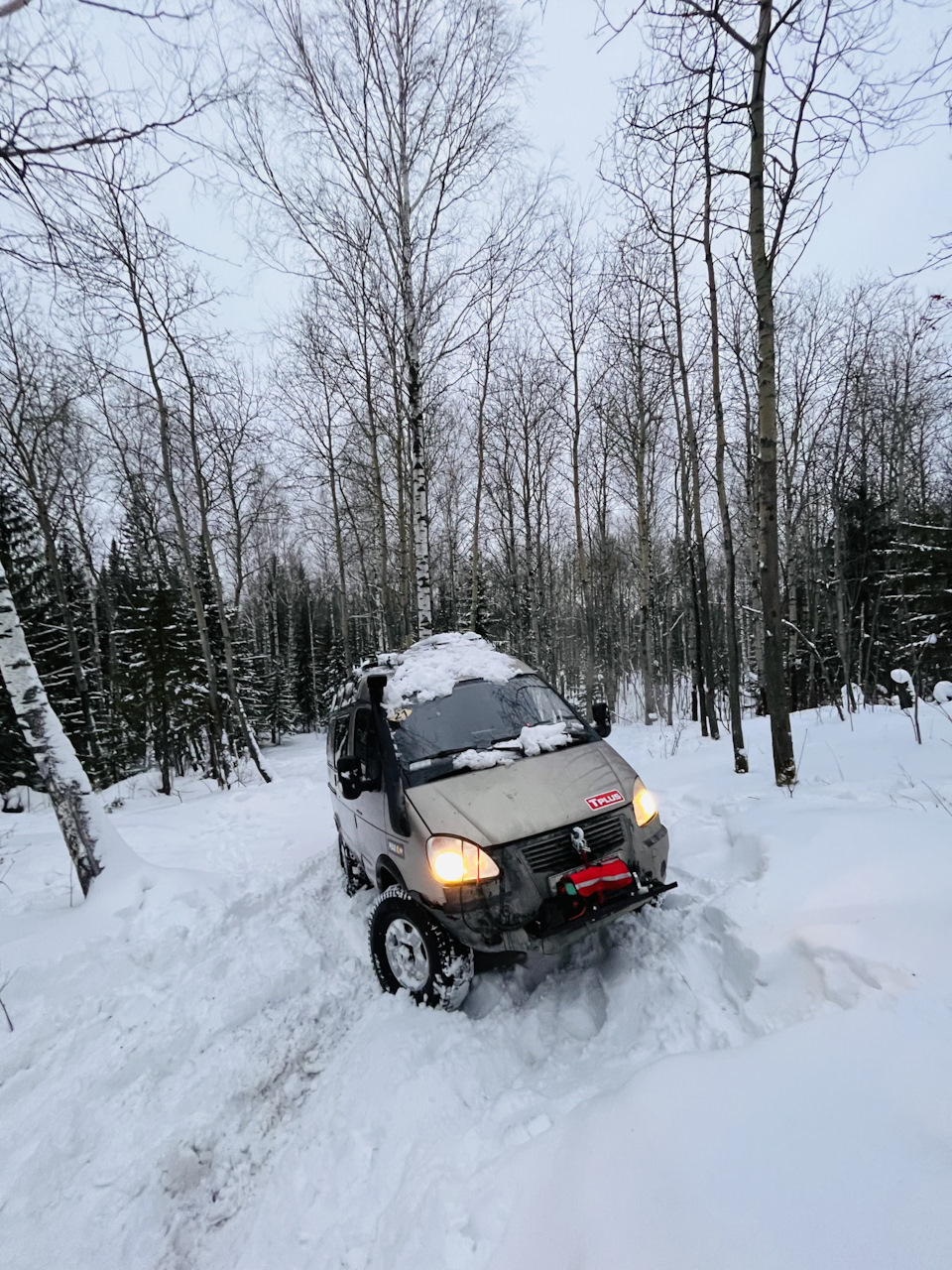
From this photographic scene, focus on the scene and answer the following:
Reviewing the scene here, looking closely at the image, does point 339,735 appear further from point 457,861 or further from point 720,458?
point 720,458

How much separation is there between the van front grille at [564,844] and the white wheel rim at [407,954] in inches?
34.2

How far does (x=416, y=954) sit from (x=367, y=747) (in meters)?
1.50

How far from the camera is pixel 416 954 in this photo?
3277 mm

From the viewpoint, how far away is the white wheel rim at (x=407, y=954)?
127 inches

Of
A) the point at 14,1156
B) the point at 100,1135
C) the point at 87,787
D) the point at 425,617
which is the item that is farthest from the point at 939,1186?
the point at 425,617

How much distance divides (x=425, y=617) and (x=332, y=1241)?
8687 millimetres

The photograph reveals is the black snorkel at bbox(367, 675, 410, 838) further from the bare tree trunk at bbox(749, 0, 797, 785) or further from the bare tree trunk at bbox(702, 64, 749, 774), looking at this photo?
the bare tree trunk at bbox(702, 64, 749, 774)

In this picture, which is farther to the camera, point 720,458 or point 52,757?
point 720,458

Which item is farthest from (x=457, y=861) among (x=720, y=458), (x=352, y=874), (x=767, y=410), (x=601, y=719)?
(x=720, y=458)

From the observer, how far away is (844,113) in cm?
514

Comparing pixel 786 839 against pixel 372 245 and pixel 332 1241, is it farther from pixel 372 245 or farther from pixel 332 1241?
pixel 372 245

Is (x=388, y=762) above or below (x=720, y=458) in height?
below

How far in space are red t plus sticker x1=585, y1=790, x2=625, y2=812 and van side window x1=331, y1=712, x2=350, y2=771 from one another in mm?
2376

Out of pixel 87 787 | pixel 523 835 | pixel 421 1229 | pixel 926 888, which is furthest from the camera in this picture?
pixel 87 787
